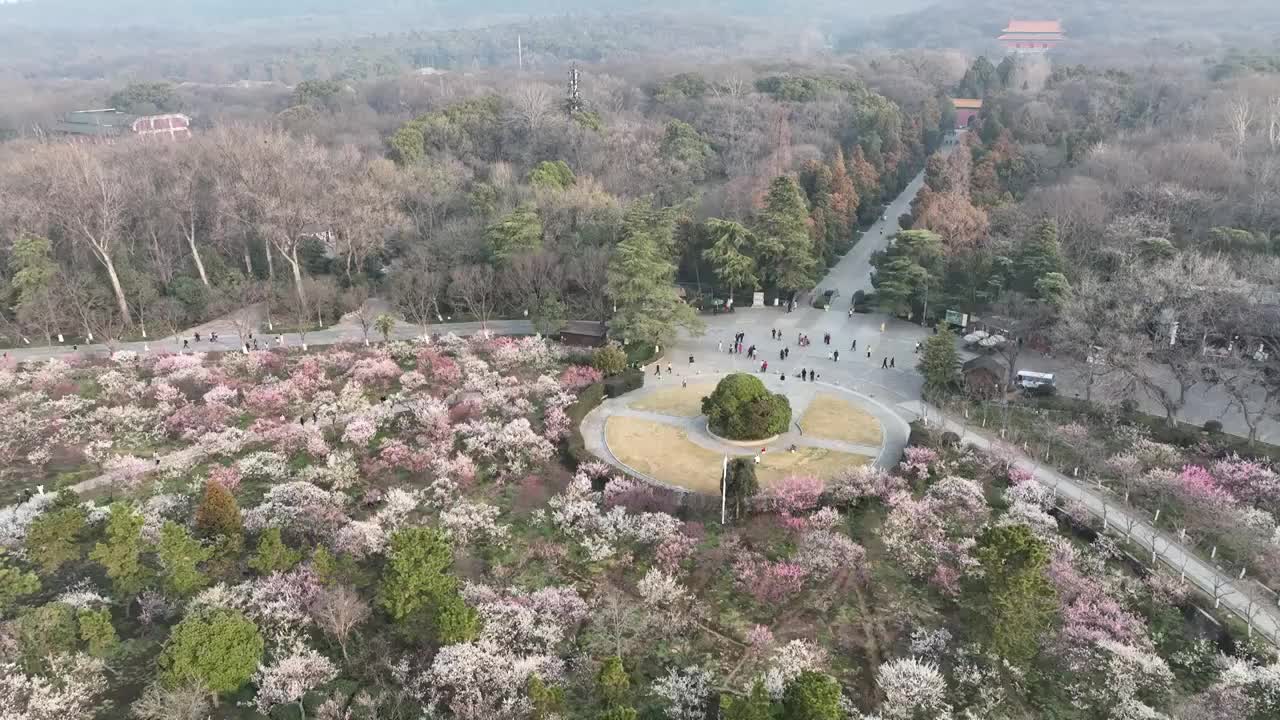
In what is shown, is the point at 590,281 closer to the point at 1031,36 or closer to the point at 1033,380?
the point at 1033,380

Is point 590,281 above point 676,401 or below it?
above

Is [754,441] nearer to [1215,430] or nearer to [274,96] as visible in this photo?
[1215,430]

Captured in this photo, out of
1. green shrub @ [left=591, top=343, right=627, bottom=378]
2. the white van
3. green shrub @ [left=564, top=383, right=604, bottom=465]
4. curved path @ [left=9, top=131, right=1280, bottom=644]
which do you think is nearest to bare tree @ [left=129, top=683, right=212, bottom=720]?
curved path @ [left=9, top=131, right=1280, bottom=644]

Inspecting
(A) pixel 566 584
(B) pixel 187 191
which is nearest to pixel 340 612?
(A) pixel 566 584

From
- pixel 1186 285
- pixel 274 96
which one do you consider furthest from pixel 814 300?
pixel 274 96

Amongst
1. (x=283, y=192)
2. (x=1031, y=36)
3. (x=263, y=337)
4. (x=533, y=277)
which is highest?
(x=1031, y=36)

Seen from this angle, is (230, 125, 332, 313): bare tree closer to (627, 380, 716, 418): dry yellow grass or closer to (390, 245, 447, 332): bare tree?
(390, 245, 447, 332): bare tree

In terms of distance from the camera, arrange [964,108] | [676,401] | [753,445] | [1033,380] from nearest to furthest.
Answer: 1. [753,445]
2. [676,401]
3. [1033,380]
4. [964,108]
